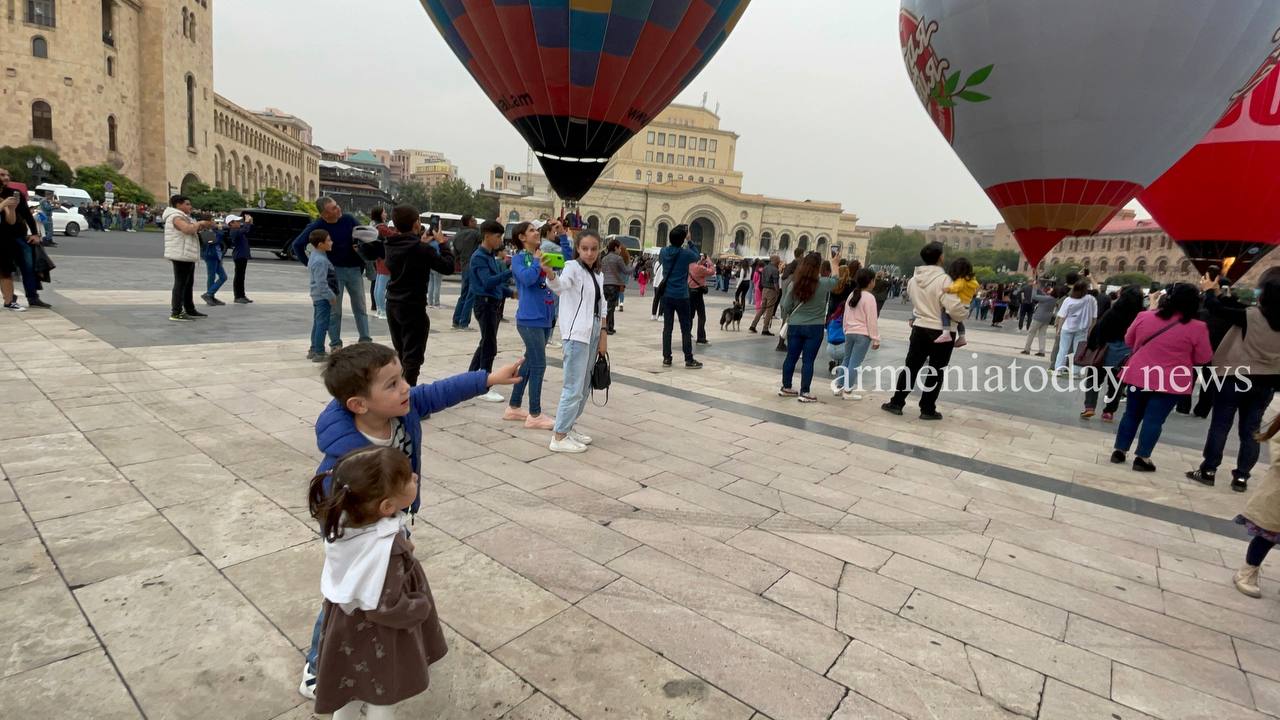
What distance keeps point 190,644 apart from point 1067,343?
40.3 feet

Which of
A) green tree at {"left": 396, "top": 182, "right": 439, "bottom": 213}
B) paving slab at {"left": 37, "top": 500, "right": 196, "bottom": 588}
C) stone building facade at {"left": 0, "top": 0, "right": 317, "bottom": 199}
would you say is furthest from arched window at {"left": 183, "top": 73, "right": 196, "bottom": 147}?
paving slab at {"left": 37, "top": 500, "right": 196, "bottom": 588}

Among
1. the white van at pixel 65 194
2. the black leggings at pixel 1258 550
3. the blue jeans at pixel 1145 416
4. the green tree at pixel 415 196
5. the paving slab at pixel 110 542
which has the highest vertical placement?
the green tree at pixel 415 196

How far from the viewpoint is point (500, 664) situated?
2279 mm

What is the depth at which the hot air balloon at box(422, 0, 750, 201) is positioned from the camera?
8750 mm

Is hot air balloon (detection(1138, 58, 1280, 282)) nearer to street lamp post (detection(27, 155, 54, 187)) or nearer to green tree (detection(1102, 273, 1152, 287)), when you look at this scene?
street lamp post (detection(27, 155, 54, 187))

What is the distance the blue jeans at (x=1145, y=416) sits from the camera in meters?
5.25

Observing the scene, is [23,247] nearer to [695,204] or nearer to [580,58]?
[580,58]

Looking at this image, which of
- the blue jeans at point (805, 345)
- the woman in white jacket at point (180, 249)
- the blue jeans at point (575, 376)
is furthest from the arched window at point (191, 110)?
the blue jeans at point (575, 376)

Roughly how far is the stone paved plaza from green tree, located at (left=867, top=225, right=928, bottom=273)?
4738 inches

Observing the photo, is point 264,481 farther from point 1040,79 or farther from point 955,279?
point 1040,79

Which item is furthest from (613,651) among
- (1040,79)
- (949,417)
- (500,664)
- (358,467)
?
(1040,79)

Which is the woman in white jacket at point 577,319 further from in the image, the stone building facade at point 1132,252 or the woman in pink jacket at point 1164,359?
the stone building facade at point 1132,252

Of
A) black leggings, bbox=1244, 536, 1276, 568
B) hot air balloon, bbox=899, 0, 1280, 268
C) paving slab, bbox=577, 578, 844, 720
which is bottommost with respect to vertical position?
paving slab, bbox=577, 578, 844, 720

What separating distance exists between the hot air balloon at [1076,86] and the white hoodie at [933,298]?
4.19 metres
